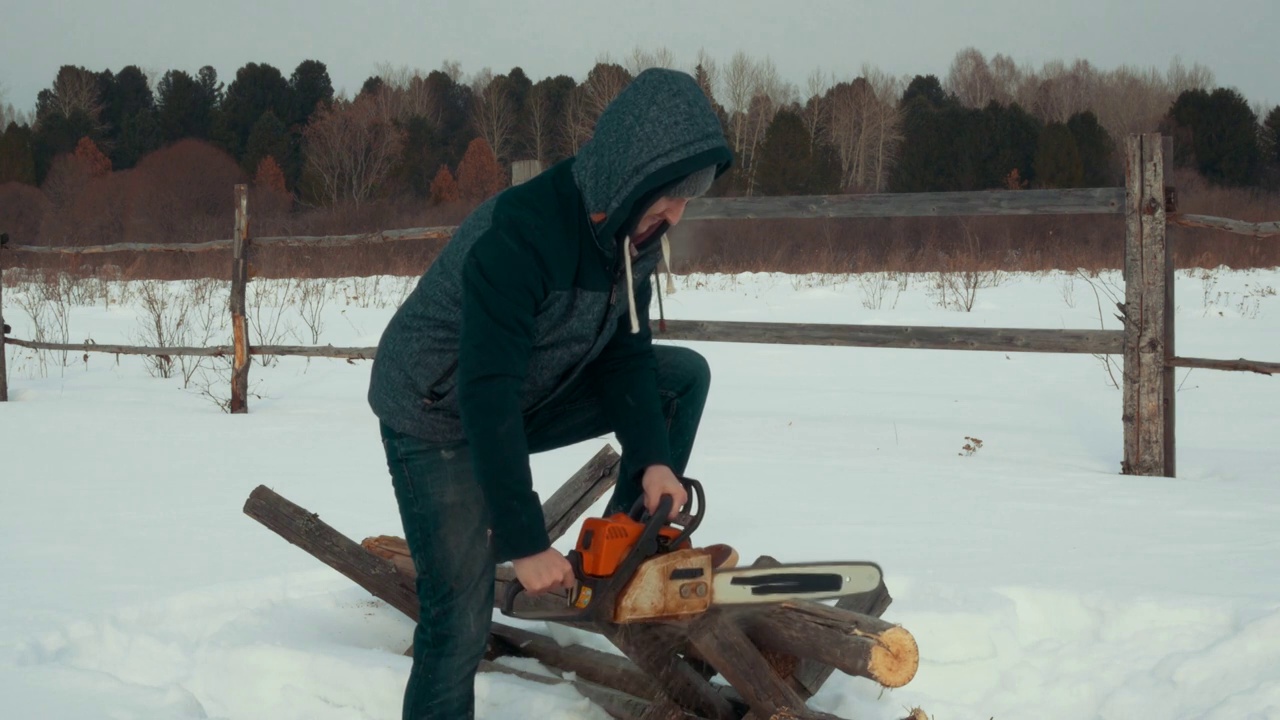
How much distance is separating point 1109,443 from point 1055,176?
100 feet

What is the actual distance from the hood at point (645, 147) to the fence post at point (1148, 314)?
3944 millimetres

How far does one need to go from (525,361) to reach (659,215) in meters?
0.43

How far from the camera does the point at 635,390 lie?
8.63ft

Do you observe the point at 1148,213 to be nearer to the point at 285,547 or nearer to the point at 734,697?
the point at 734,697

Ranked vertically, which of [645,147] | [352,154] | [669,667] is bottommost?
[669,667]

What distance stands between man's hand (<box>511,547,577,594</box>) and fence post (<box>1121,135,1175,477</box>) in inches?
167

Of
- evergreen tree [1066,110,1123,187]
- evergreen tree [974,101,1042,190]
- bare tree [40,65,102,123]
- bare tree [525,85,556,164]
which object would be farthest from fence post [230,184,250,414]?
bare tree [40,65,102,123]

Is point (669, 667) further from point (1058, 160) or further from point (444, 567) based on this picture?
Answer: point (1058, 160)

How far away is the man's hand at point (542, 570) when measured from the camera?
218 centimetres

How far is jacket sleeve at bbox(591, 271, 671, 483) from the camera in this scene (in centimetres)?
258

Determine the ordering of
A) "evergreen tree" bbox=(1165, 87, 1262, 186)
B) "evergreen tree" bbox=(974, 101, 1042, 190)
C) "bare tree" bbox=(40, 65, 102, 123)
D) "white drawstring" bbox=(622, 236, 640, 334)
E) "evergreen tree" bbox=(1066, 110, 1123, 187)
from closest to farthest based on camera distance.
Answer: "white drawstring" bbox=(622, 236, 640, 334)
"evergreen tree" bbox=(1066, 110, 1123, 187)
"evergreen tree" bbox=(1165, 87, 1262, 186)
"evergreen tree" bbox=(974, 101, 1042, 190)
"bare tree" bbox=(40, 65, 102, 123)

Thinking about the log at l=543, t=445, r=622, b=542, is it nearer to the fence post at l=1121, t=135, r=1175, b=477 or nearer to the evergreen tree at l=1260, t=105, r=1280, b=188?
the fence post at l=1121, t=135, r=1175, b=477

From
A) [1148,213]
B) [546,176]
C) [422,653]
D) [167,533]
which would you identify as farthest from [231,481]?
[1148,213]

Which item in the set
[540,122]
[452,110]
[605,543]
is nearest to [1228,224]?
[605,543]
